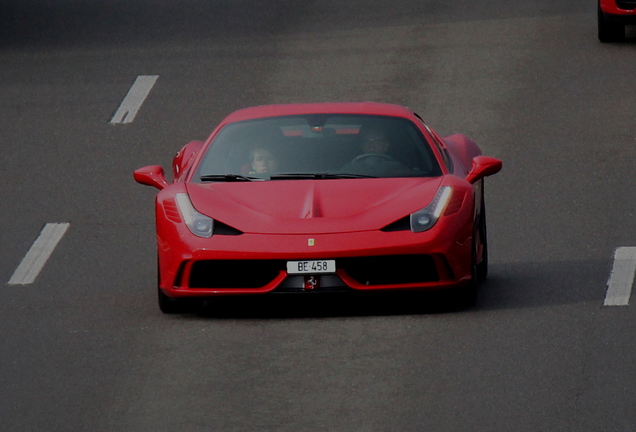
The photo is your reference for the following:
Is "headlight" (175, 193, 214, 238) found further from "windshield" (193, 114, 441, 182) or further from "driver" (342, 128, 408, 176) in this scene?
"driver" (342, 128, 408, 176)

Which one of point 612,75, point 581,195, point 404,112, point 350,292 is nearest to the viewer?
point 350,292

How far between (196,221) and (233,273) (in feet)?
1.37

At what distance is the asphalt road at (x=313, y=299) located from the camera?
28.9 feet

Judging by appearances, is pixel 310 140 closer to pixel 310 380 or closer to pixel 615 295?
pixel 615 295

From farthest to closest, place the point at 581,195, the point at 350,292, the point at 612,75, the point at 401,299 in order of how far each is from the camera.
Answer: the point at 612,75
the point at 581,195
the point at 401,299
the point at 350,292

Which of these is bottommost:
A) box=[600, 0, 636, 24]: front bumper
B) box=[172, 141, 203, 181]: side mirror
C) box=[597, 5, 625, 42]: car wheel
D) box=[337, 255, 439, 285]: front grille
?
box=[597, 5, 625, 42]: car wheel

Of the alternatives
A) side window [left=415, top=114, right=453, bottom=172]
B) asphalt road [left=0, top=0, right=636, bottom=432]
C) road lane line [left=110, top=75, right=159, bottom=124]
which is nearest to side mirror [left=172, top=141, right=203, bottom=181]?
asphalt road [left=0, top=0, right=636, bottom=432]

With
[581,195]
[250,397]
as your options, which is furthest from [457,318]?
[581,195]

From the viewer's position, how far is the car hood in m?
10.7

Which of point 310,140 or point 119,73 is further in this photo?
point 119,73

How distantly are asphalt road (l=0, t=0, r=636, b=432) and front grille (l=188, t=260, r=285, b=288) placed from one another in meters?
0.27

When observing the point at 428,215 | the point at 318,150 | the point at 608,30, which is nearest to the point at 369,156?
the point at 318,150

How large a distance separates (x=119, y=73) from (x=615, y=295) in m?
11.9

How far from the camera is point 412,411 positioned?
334 inches
